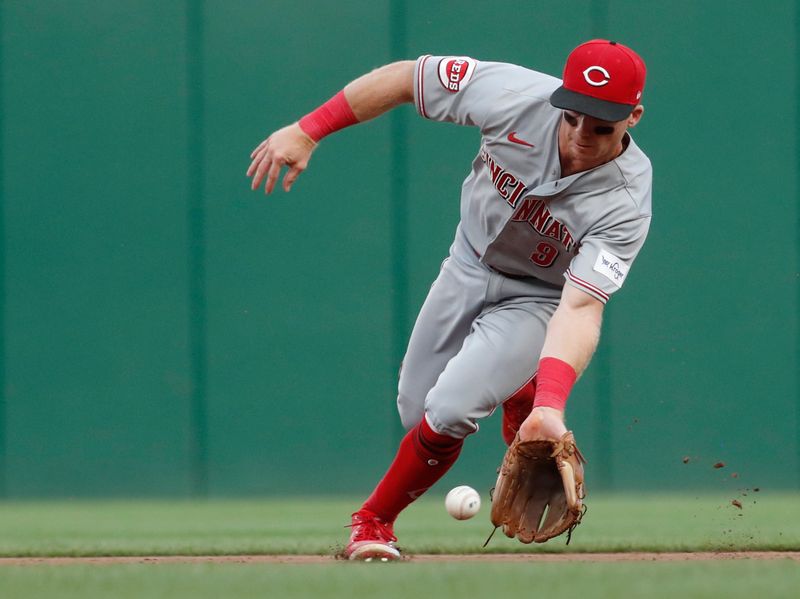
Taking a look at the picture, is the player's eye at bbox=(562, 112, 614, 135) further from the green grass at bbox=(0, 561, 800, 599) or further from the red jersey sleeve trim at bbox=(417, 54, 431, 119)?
the green grass at bbox=(0, 561, 800, 599)

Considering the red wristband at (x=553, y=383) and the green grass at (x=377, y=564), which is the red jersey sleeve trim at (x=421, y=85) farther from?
the green grass at (x=377, y=564)

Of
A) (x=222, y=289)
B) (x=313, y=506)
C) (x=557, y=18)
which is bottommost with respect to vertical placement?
(x=313, y=506)

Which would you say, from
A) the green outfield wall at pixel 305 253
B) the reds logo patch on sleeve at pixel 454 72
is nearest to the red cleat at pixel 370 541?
the reds logo patch on sleeve at pixel 454 72

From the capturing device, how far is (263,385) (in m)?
6.87

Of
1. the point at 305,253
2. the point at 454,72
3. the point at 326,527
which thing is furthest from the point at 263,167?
the point at 305,253

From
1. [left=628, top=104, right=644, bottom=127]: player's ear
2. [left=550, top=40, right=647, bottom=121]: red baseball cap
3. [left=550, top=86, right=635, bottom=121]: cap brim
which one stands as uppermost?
[left=550, top=40, right=647, bottom=121]: red baseball cap

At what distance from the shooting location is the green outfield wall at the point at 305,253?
6852 millimetres

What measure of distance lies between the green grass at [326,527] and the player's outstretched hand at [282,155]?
4.39 ft

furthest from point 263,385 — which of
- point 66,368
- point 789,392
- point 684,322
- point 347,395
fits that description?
point 789,392

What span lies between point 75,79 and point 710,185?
3.32 m

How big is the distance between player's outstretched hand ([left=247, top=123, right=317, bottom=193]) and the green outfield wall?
308cm

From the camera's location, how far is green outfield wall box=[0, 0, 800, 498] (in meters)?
6.85

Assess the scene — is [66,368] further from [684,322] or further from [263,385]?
[684,322]

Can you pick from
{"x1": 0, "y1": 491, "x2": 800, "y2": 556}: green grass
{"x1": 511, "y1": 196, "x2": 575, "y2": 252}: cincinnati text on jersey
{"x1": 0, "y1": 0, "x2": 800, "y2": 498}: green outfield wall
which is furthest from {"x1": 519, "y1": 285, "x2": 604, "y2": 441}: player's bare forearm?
{"x1": 0, "y1": 0, "x2": 800, "y2": 498}: green outfield wall
